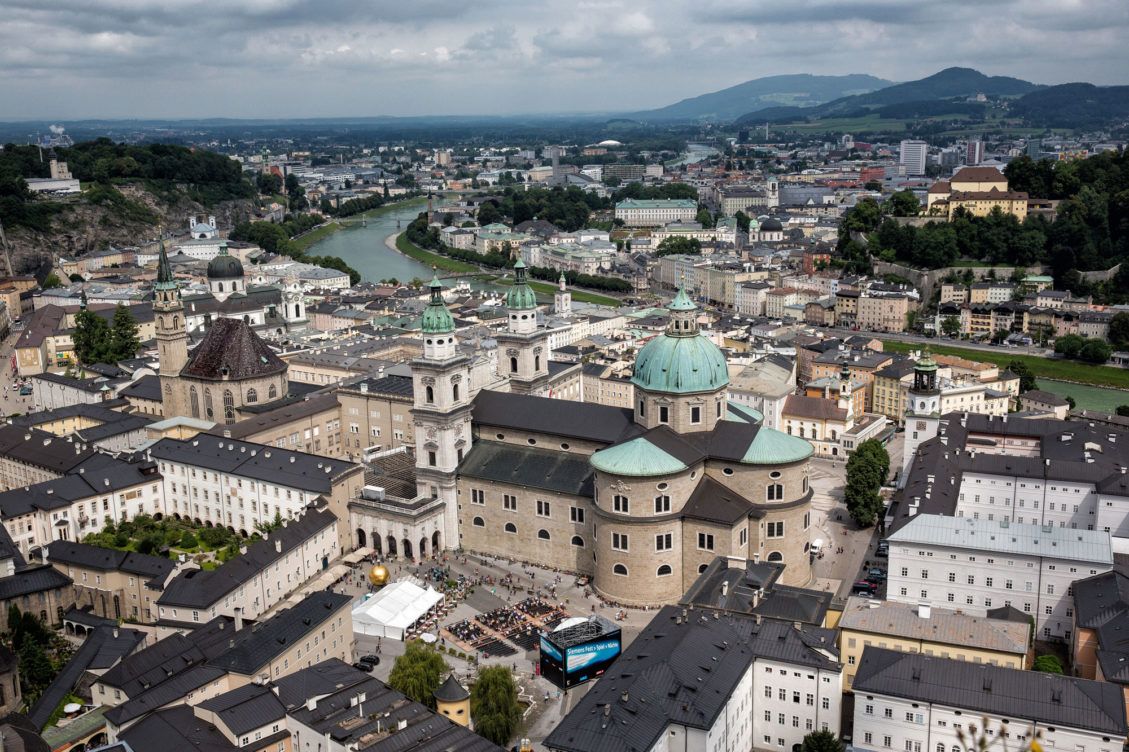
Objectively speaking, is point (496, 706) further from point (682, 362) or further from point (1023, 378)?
point (1023, 378)

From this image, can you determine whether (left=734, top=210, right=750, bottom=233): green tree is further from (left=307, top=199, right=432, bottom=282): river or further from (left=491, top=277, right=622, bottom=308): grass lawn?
(left=307, top=199, right=432, bottom=282): river

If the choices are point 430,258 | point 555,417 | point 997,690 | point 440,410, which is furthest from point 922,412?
point 430,258

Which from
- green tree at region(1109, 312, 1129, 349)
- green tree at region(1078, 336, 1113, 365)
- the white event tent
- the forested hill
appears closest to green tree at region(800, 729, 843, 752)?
the white event tent

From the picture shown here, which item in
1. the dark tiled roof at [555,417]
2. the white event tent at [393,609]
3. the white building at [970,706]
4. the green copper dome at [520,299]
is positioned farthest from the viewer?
the green copper dome at [520,299]

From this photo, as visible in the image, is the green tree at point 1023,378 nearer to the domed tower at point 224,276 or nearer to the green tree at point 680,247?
the domed tower at point 224,276

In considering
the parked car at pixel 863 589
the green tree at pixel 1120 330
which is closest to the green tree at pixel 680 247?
the green tree at pixel 1120 330

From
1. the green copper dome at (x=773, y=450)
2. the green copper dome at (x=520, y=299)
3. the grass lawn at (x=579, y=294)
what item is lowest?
the grass lawn at (x=579, y=294)

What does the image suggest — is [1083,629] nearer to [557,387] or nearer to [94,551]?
[557,387]
